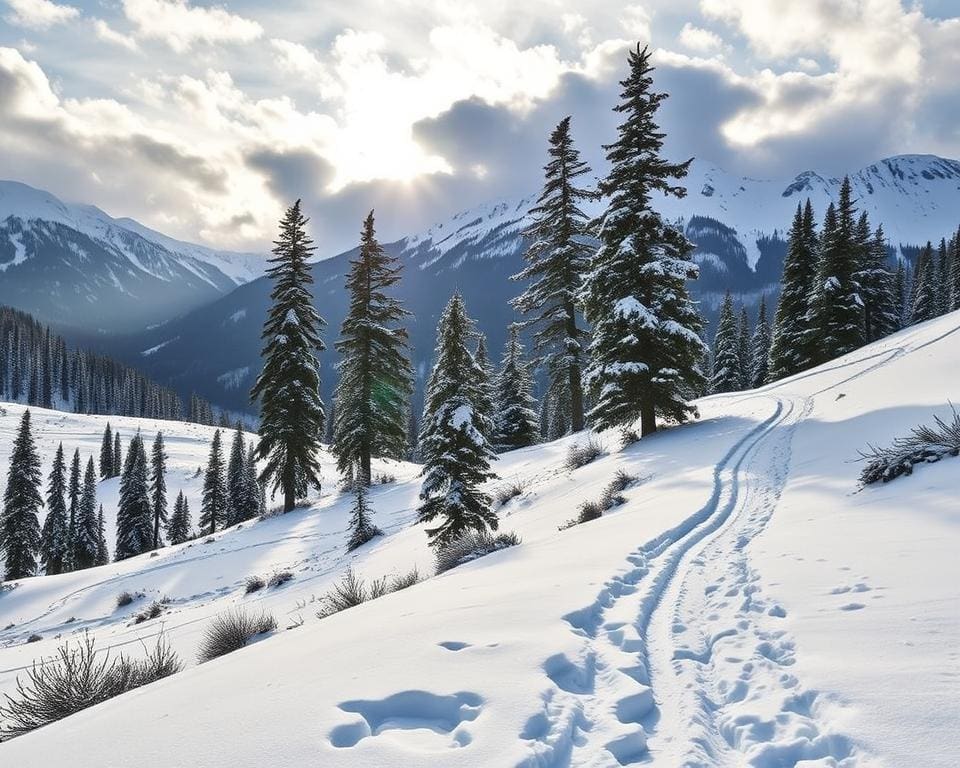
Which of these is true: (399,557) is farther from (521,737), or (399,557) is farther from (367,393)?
(367,393)

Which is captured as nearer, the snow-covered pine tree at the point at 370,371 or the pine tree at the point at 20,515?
the snow-covered pine tree at the point at 370,371

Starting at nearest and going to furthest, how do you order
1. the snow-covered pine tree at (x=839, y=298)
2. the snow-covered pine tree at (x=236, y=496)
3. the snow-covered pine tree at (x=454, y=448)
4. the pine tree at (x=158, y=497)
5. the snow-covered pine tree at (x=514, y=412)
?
the snow-covered pine tree at (x=454, y=448) → the snow-covered pine tree at (x=839, y=298) → the snow-covered pine tree at (x=514, y=412) → the snow-covered pine tree at (x=236, y=496) → the pine tree at (x=158, y=497)

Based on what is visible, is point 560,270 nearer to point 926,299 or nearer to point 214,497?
point 214,497

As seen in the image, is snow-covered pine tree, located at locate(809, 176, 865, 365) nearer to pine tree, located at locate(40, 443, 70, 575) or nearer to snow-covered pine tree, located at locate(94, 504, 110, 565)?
pine tree, located at locate(40, 443, 70, 575)

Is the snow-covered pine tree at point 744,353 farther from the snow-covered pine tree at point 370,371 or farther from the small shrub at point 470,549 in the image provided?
the small shrub at point 470,549

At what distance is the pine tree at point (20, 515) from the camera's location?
136 ft

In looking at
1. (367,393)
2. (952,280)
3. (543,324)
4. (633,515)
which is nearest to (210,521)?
(367,393)

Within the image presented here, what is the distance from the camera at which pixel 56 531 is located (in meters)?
51.7

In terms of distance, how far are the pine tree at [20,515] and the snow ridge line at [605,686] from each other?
2063 inches

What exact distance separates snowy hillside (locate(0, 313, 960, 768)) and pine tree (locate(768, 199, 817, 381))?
33.5 m

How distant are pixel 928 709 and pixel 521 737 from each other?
2283mm

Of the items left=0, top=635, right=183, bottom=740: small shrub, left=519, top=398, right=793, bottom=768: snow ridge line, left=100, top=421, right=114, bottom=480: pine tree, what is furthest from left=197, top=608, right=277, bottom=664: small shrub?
left=100, top=421, right=114, bottom=480: pine tree

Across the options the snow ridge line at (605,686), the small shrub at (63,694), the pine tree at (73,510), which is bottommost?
the pine tree at (73,510)

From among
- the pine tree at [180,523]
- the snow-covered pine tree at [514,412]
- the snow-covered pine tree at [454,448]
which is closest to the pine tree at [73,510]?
the pine tree at [180,523]
